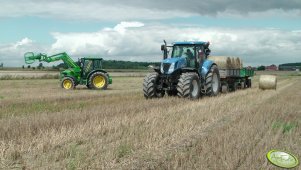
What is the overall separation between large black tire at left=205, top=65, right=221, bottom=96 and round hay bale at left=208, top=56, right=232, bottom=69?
114 inches

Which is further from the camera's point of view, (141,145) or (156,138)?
(156,138)

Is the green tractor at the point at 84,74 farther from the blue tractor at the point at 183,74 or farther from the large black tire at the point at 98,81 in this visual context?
the blue tractor at the point at 183,74

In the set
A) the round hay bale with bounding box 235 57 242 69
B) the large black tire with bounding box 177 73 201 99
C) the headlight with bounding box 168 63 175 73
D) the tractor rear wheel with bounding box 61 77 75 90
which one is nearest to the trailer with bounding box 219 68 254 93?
the round hay bale with bounding box 235 57 242 69

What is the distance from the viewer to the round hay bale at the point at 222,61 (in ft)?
65.7

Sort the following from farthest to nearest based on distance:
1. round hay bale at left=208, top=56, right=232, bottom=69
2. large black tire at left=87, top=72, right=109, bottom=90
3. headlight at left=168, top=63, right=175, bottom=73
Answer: large black tire at left=87, top=72, right=109, bottom=90 < round hay bale at left=208, top=56, right=232, bottom=69 < headlight at left=168, top=63, right=175, bottom=73

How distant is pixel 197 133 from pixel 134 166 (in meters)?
2.44

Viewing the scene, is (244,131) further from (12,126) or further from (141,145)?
(12,126)

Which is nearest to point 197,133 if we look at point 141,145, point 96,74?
point 141,145

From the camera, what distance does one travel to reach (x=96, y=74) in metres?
23.0

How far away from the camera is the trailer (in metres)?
19.2

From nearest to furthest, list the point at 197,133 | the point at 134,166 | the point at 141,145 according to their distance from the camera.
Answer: the point at 134,166 → the point at 141,145 → the point at 197,133

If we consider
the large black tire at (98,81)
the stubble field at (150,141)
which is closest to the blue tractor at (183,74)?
the stubble field at (150,141)

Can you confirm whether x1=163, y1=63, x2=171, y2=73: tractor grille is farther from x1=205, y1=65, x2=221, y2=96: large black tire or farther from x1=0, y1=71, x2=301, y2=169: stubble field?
x1=0, y1=71, x2=301, y2=169: stubble field

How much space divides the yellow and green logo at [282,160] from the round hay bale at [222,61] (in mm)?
14922
